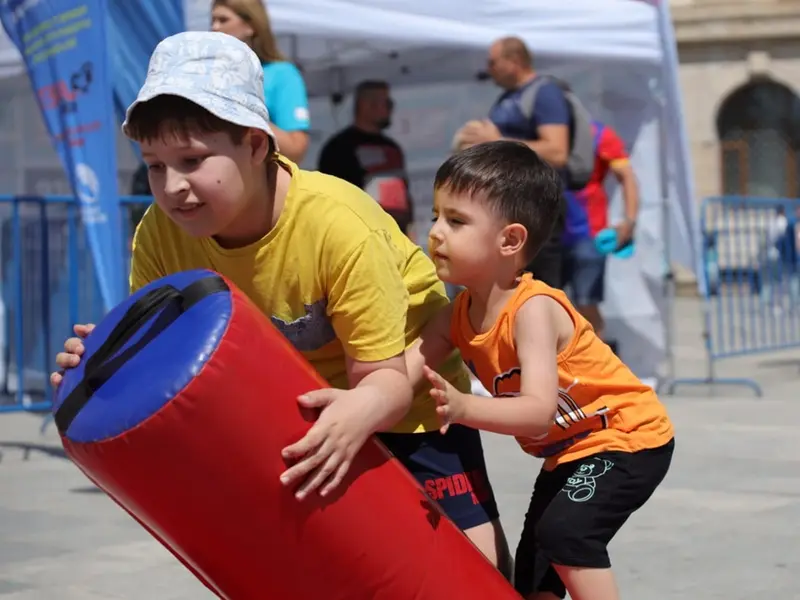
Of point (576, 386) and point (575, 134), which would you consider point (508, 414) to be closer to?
point (576, 386)

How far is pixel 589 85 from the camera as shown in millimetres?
8383

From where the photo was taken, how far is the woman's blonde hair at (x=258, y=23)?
541 cm

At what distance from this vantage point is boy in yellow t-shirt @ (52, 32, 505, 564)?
2465 mm

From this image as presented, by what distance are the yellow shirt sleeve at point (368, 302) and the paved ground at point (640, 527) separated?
149cm

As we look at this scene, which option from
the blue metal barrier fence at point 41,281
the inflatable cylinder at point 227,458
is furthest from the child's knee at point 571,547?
the blue metal barrier fence at point 41,281

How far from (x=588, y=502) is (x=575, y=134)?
449cm

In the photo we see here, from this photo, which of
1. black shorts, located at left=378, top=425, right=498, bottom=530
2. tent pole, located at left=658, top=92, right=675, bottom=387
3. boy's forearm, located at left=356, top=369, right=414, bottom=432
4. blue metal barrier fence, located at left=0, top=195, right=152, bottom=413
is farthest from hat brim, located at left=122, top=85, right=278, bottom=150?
tent pole, located at left=658, top=92, right=675, bottom=387

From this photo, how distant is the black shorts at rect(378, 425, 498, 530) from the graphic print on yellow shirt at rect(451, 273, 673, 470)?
138mm

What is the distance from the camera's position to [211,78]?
247 centimetres

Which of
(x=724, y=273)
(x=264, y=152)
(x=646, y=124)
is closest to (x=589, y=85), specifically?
(x=646, y=124)

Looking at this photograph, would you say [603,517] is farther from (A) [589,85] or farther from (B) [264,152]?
(A) [589,85]

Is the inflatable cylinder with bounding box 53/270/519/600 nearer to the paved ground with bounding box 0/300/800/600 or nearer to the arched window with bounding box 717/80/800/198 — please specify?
the paved ground with bounding box 0/300/800/600

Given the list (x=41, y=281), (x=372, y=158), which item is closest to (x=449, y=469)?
(x=372, y=158)

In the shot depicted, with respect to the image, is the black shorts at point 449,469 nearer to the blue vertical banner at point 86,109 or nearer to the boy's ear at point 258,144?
the boy's ear at point 258,144
